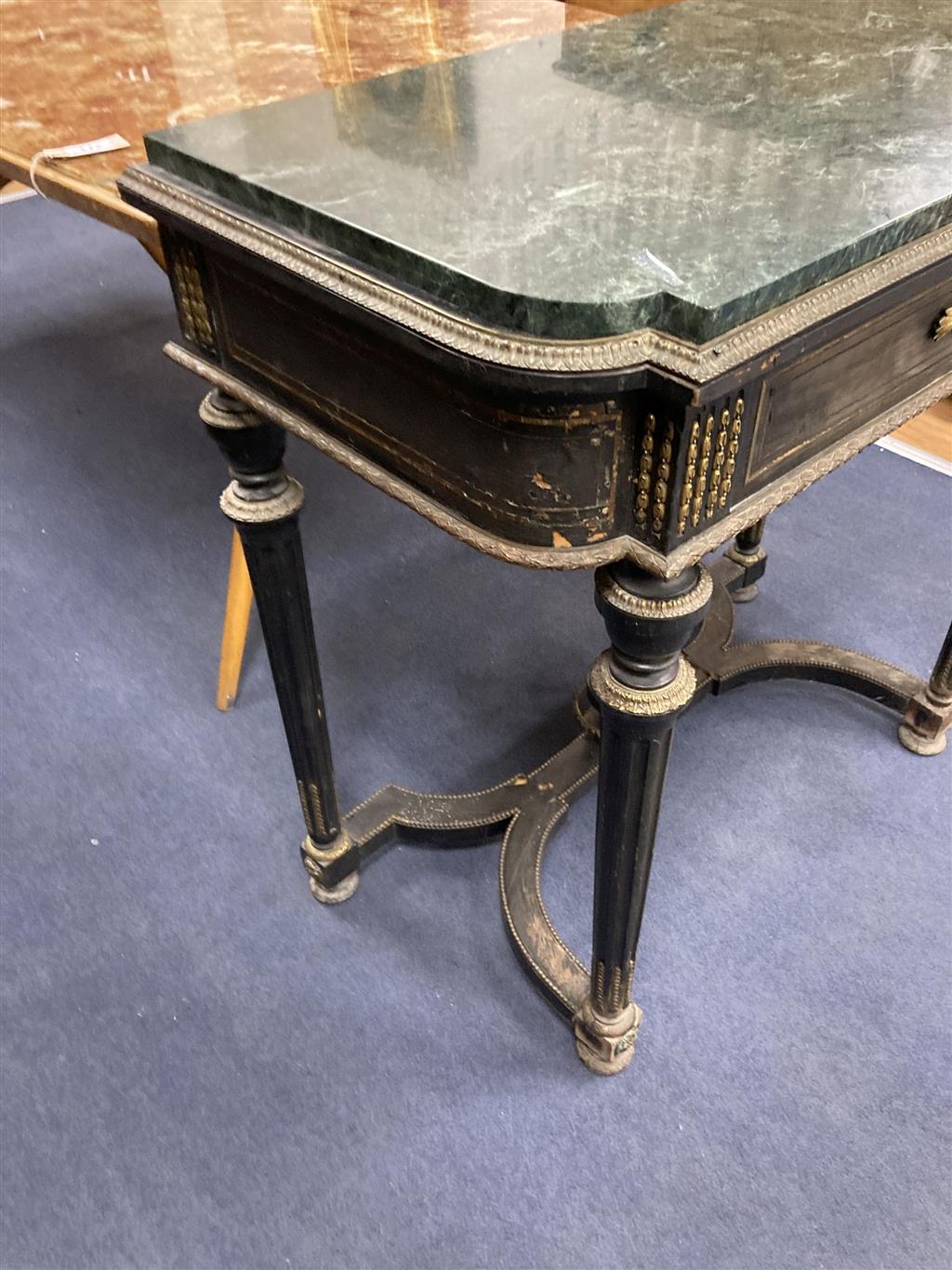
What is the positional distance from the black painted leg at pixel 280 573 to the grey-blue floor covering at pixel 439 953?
0.22 metres

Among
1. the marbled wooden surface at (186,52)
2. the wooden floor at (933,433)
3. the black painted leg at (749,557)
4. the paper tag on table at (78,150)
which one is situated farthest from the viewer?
the wooden floor at (933,433)

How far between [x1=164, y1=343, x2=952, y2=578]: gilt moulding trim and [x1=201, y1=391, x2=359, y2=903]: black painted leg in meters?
0.05

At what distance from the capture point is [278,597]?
96 centimetres

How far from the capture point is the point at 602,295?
542 mm

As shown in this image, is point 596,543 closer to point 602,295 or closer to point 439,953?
point 602,295

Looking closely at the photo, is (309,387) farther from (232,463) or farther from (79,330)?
(79,330)

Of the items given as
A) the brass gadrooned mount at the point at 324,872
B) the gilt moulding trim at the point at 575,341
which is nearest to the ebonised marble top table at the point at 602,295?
the gilt moulding trim at the point at 575,341

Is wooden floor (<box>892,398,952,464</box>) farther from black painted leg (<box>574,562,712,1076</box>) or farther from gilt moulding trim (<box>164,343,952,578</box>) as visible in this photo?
black painted leg (<box>574,562,712,1076</box>)

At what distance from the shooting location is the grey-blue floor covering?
3.20ft

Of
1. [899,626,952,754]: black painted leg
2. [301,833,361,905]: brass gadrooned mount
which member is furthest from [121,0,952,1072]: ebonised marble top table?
[899,626,952,754]: black painted leg

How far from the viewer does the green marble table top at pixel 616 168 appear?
22.0 inches

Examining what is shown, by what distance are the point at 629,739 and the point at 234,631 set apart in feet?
2.69

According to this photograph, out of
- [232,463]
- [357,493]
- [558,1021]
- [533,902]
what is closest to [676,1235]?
[558,1021]

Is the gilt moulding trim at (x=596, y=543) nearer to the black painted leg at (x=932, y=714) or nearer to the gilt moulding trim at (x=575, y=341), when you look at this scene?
the gilt moulding trim at (x=575, y=341)
